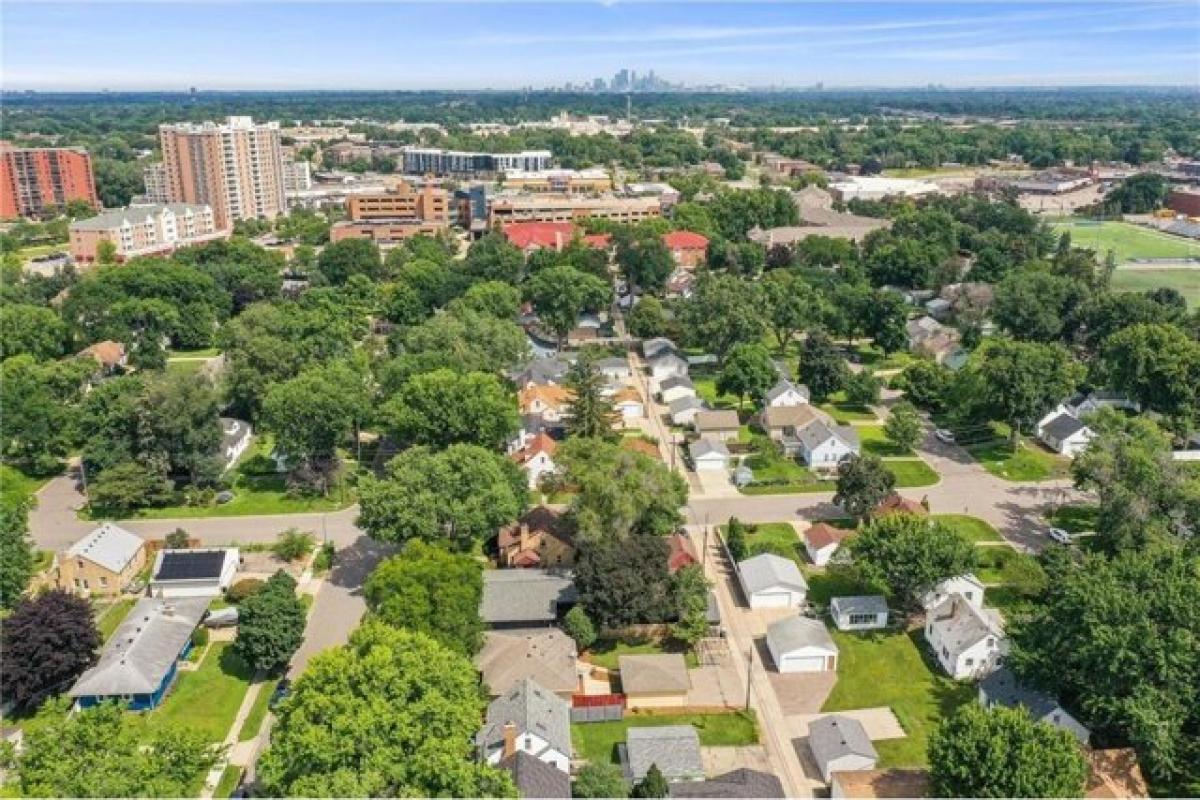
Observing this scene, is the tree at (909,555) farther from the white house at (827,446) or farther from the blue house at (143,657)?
the blue house at (143,657)

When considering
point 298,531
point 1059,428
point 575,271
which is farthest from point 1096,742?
point 575,271

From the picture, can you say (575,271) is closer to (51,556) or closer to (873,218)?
(51,556)

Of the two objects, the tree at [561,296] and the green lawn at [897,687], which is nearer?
the green lawn at [897,687]

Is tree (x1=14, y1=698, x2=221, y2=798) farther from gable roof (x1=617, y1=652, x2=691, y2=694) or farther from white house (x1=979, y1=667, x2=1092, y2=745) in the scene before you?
white house (x1=979, y1=667, x2=1092, y2=745)

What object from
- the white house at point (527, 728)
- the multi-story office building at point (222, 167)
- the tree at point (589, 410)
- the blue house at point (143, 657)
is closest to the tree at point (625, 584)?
the white house at point (527, 728)

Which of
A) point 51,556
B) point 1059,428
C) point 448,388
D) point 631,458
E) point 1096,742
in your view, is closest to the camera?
point 1096,742

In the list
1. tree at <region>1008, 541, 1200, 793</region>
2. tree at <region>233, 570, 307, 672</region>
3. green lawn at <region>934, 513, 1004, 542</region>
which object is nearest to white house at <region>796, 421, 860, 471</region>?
green lawn at <region>934, 513, 1004, 542</region>

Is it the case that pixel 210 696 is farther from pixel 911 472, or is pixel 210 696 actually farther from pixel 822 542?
pixel 911 472
